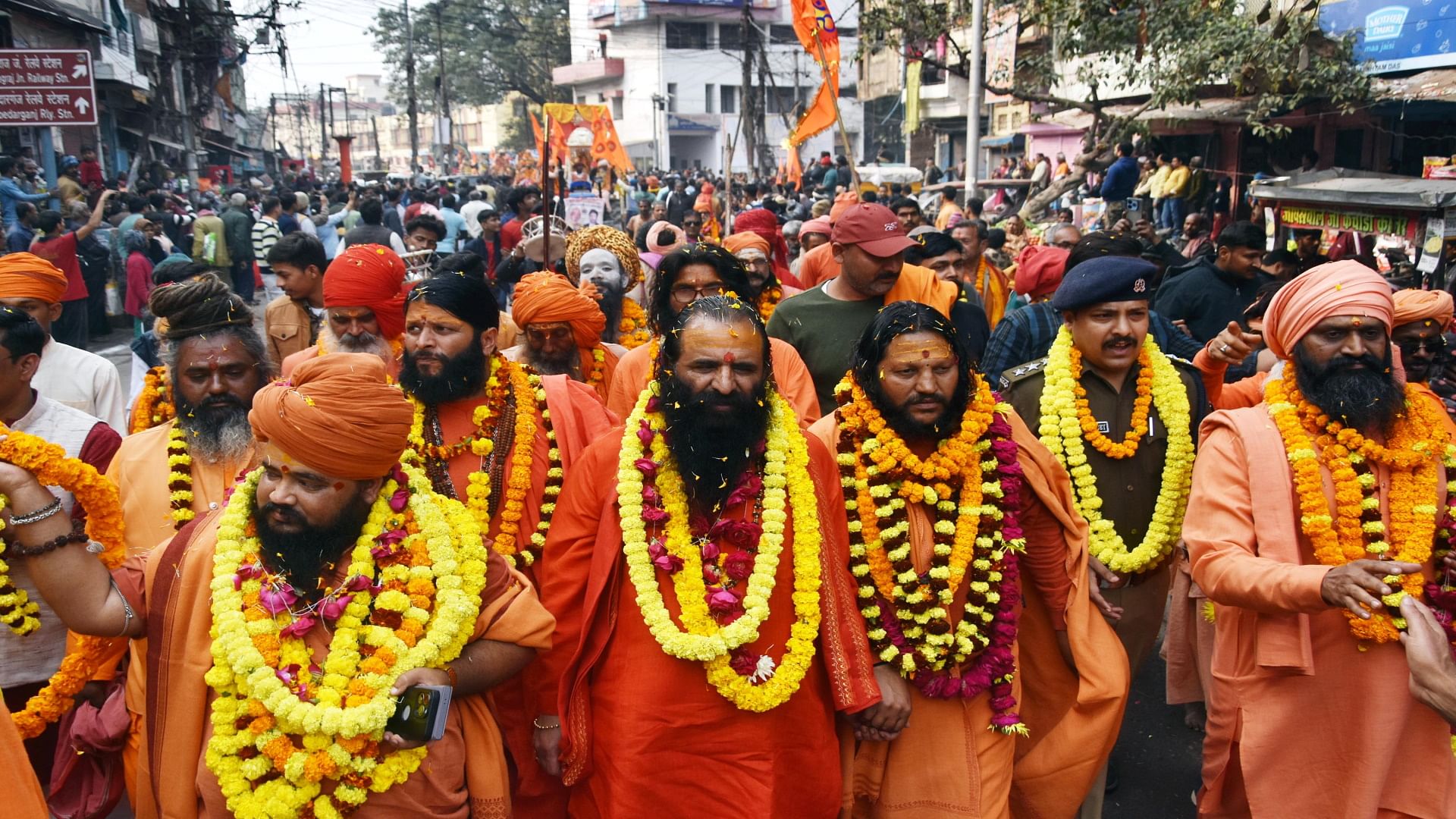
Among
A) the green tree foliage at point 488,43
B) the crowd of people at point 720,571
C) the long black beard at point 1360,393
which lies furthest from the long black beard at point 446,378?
the green tree foliage at point 488,43

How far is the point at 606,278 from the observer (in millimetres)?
6711

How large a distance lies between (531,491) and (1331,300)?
260 centimetres

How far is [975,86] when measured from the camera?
1558cm

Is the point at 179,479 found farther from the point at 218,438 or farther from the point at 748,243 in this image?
the point at 748,243

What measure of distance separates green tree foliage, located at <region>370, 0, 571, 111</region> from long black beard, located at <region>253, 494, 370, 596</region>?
58458 mm

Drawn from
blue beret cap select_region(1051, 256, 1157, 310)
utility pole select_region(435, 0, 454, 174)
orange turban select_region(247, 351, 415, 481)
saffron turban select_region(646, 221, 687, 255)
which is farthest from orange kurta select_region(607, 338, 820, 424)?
utility pole select_region(435, 0, 454, 174)

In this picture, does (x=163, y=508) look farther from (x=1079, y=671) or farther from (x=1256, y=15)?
(x=1256, y=15)

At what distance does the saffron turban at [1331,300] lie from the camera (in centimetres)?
333

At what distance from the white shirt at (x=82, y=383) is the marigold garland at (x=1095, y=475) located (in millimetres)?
3601

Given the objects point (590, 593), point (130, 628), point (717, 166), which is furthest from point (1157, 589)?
point (717, 166)

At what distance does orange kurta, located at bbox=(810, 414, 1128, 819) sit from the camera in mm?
3395

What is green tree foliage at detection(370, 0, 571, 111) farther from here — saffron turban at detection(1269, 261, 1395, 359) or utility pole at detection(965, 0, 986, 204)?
saffron turban at detection(1269, 261, 1395, 359)

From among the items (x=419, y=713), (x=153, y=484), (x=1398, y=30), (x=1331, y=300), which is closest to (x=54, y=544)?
(x=419, y=713)

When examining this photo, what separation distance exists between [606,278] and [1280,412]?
414 cm
